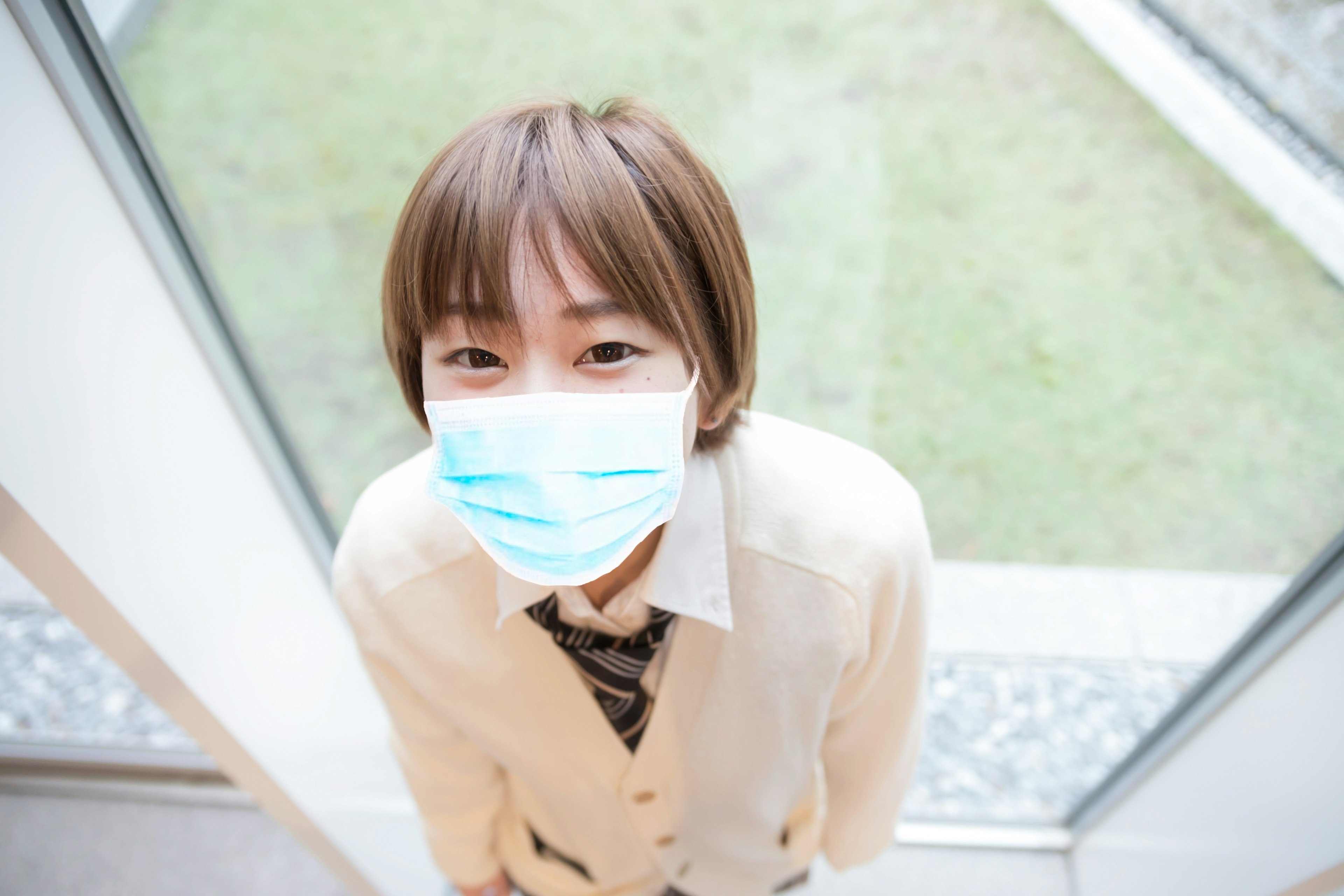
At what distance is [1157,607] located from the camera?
1.68 m

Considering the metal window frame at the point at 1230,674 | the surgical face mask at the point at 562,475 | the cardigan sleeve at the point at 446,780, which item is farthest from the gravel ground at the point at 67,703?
the metal window frame at the point at 1230,674

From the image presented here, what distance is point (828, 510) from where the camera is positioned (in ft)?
2.81

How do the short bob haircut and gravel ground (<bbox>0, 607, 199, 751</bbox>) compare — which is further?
gravel ground (<bbox>0, 607, 199, 751</bbox>)

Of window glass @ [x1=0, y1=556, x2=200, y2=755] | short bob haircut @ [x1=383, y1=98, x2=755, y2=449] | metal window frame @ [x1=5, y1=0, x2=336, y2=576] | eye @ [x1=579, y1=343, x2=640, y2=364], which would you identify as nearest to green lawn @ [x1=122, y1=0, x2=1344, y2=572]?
metal window frame @ [x1=5, y1=0, x2=336, y2=576]

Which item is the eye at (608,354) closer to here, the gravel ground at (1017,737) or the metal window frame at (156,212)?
the metal window frame at (156,212)

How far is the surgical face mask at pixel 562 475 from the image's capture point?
0.69 metres

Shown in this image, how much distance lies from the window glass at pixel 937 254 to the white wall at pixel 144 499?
0.28 m

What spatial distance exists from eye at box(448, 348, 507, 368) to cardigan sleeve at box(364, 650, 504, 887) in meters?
0.47

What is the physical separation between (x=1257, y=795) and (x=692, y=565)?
1.02 m

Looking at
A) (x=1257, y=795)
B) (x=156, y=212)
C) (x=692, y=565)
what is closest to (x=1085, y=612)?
(x=1257, y=795)

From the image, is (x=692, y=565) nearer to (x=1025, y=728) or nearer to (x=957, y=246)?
(x=957, y=246)

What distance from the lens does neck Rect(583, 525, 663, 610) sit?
0.91m

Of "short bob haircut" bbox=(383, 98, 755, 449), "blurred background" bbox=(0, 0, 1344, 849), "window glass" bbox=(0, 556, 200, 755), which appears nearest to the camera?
"short bob haircut" bbox=(383, 98, 755, 449)

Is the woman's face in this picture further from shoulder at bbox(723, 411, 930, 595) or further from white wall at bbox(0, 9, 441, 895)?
white wall at bbox(0, 9, 441, 895)
